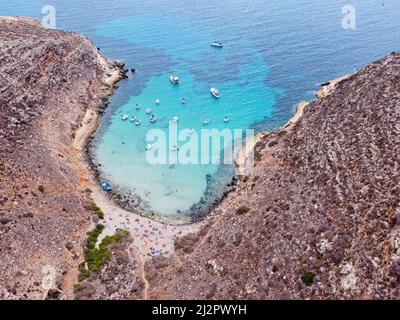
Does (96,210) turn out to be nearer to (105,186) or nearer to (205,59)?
(105,186)

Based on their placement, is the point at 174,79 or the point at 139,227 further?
the point at 174,79

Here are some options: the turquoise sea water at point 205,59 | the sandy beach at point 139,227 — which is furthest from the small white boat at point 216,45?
the sandy beach at point 139,227

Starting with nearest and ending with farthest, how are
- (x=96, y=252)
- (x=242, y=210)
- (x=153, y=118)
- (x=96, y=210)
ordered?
1. (x=96, y=252)
2. (x=242, y=210)
3. (x=96, y=210)
4. (x=153, y=118)

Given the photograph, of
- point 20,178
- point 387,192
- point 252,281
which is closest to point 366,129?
point 387,192

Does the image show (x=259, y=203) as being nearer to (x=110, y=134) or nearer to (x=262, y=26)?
(x=110, y=134)

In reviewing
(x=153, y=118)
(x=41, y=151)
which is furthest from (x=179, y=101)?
(x=41, y=151)
